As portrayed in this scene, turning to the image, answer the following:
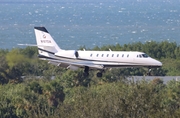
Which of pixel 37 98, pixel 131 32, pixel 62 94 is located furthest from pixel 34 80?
pixel 131 32

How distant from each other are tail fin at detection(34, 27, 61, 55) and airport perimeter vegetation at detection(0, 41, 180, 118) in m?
1.29

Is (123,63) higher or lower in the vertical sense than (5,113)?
higher

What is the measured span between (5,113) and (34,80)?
13.3m

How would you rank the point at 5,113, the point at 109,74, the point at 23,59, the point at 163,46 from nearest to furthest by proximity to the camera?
the point at 5,113, the point at 23,59, the point at 109,74, the point at 163,46

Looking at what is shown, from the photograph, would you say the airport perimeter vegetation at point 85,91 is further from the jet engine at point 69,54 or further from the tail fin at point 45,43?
the jet engine at point 69,54

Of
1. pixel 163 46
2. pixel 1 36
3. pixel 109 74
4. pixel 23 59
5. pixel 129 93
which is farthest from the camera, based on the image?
pixel 1 36

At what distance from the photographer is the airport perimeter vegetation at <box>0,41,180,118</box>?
34.6m

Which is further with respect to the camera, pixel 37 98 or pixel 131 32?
pixel 131 32

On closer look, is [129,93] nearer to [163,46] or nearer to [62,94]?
[62,94]

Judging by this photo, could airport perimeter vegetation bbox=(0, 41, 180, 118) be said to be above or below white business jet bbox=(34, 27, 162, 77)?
below

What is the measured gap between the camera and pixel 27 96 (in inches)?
2370

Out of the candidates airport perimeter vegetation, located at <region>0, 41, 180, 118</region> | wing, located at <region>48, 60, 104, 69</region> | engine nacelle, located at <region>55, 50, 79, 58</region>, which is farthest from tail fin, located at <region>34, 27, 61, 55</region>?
airport perimeter vegetation, located at <region>0, 41, 180, 118</region>

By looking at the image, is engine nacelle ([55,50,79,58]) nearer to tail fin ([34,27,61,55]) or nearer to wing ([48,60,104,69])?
wing ([48,60,104,69])

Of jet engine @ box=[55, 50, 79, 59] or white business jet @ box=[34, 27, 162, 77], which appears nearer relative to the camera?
white business jet @ box=[34, 27, 162, 77]
